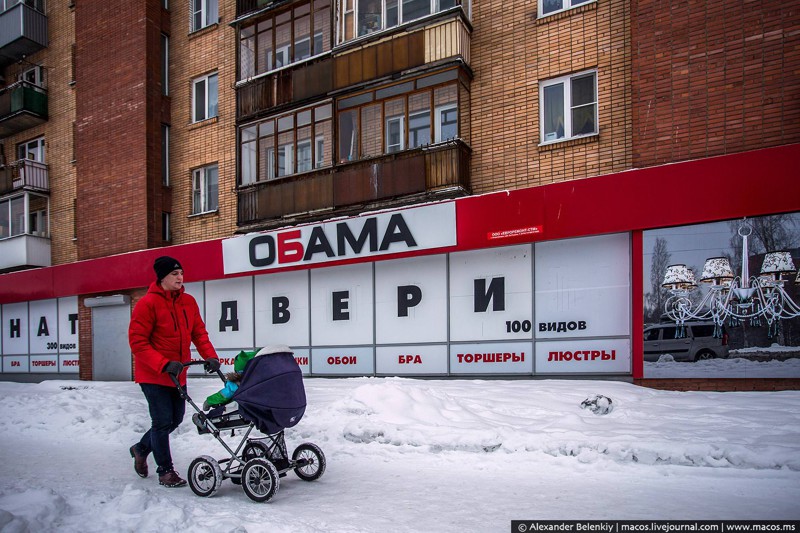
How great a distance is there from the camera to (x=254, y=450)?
496cm

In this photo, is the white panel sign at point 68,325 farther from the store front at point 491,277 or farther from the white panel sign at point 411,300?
the white panel sign at point 411,300

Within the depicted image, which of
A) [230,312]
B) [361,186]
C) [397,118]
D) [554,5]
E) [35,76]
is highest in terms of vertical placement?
[35,76]

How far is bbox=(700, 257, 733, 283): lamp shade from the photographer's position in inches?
362

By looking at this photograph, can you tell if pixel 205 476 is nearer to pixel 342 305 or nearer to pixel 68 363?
pixel 342 305

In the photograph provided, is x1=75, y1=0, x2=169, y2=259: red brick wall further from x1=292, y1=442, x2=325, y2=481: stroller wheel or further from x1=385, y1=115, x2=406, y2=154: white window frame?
x1=292, y1=442, x2=325, y2=481: stroller wheel

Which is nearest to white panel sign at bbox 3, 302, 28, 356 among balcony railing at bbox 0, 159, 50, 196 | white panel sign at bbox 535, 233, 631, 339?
balcony railing at bbox 0, 159, 50, 196

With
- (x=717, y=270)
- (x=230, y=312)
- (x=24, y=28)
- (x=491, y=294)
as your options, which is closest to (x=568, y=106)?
(x=491, y=294)

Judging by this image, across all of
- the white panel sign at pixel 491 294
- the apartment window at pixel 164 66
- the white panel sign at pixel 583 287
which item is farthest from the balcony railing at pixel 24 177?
the white panel sign at pixel 583 287

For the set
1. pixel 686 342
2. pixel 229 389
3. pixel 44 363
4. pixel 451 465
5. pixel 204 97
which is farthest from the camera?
pixel 44 363

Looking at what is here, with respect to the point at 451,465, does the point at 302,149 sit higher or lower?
higher

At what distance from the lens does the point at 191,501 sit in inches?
171

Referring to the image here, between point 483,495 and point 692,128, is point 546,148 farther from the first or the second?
point 483,495

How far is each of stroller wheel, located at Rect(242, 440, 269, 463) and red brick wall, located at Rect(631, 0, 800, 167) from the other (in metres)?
8.48

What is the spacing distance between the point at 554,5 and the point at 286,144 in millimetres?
7192
